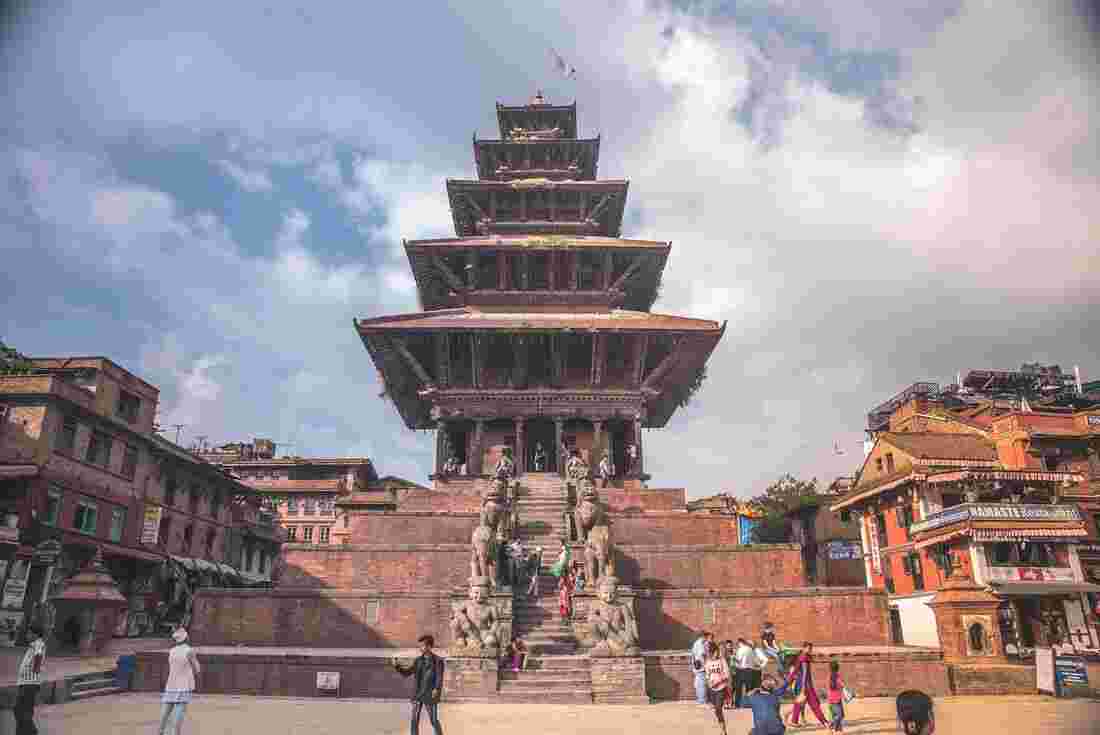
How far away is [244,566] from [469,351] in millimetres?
30536

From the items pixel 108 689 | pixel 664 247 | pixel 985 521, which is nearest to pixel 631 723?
pixel 108 689

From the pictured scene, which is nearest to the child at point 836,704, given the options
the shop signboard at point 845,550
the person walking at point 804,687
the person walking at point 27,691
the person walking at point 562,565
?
the person walking at point 804,687

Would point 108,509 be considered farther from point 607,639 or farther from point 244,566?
point 607,639

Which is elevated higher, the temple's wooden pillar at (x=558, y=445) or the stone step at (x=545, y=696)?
the temple's wooden pillar at (x=558, y=445)

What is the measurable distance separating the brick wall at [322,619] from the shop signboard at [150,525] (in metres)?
20.5

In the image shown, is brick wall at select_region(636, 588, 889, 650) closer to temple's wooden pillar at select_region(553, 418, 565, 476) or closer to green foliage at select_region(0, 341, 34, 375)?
temple's wooden pillar at select_region(553, 418, 565, 476)

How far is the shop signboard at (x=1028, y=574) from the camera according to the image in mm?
29859

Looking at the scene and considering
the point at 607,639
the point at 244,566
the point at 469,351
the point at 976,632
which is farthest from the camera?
the point at 244,566

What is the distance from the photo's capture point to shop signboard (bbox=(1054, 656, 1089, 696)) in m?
15.0

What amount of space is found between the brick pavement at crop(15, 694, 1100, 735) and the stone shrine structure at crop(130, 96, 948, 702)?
3.61 feet

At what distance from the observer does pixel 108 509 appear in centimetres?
3228

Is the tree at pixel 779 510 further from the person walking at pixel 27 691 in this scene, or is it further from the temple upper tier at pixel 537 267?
the person walking at pixel 27 691

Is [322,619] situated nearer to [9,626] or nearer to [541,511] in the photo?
[541,511]

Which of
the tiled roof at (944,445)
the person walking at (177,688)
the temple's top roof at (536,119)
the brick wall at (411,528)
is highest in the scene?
the temple's top roof at (536,119)
